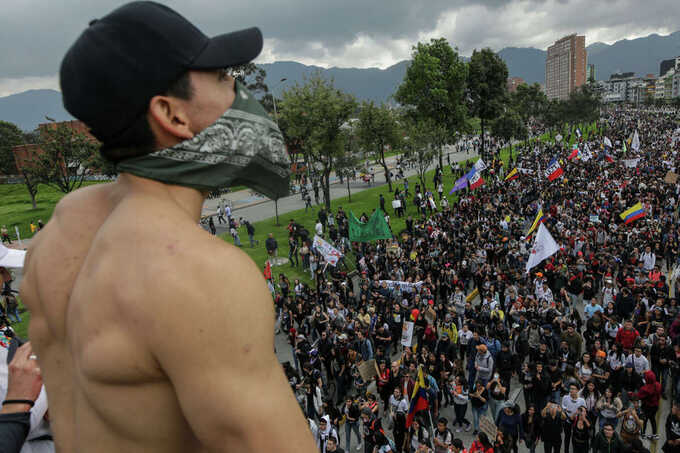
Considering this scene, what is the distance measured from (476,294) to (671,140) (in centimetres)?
4895

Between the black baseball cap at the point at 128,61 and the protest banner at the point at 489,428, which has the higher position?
the black baseball cap at the point at 128,61

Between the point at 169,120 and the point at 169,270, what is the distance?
A: 1.32 feet

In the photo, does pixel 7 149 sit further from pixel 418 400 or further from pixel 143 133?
pixel 143 133

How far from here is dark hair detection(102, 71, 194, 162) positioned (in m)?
1.12

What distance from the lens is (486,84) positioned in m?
45.4

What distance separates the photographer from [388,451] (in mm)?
8492

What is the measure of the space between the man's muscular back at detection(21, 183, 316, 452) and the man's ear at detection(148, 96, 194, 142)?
0.14 meters

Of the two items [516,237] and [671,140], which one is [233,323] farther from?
[671,140]

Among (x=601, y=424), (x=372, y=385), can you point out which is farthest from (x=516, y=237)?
(x=601, y=424)

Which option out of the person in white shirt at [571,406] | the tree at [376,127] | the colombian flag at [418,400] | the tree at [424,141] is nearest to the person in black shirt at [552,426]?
the person in white shirt at [571,406]

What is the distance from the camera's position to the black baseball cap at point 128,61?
1.06 meters

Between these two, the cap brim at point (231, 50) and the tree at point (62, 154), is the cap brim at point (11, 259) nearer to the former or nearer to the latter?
the cap brim at point (231, 50)

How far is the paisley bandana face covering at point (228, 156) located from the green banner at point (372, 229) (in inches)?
709

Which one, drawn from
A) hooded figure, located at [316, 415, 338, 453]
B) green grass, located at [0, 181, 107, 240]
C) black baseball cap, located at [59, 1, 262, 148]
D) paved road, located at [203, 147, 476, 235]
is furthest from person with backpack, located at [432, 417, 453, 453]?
green grass, located at [0, 181, 107, 240]
